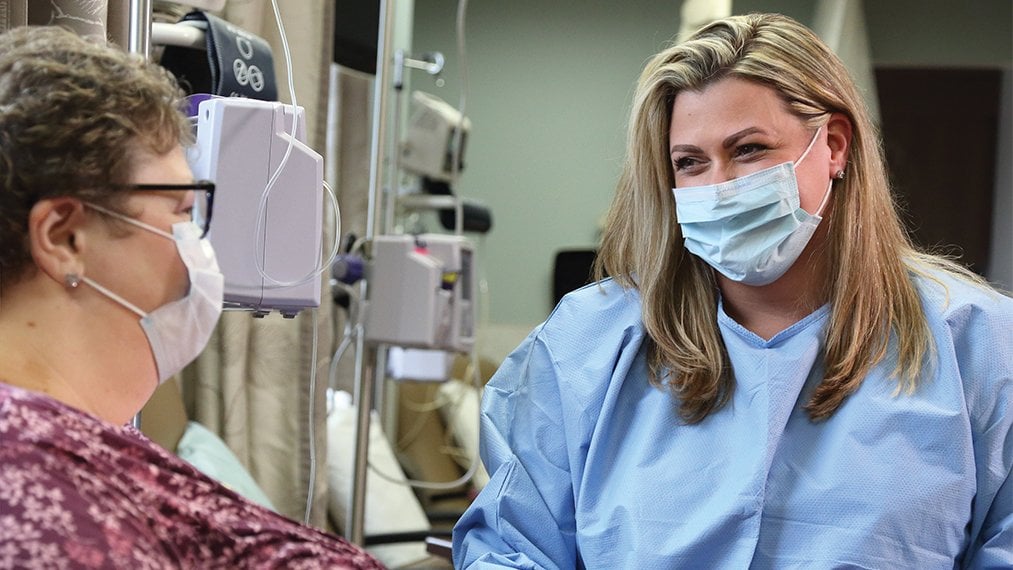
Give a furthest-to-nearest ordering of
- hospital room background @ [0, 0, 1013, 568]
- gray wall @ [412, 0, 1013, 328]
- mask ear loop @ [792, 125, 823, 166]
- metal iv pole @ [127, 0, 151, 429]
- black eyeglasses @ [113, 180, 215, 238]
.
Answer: gray wall @ [412, 0, 1013, 328], hospital room background @ [0, 0, 1013, 568], mask ear loop @ [792, 125, 823, 166], metal iv pole @ [127, 0, 151, 429], black eyeglasses @ [113, 180, 215, 238]

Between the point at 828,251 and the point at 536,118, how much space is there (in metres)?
3.97

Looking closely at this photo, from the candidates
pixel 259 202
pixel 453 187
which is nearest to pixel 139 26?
pixel 259 202

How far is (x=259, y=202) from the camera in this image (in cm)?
139

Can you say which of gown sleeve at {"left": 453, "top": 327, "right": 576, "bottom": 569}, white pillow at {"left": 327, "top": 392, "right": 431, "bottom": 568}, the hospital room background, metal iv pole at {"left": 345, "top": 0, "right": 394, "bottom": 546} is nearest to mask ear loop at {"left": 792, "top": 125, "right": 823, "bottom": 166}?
gown sleeve at {"left": 453, "top": 327, "right": 576, "bottom": 569}

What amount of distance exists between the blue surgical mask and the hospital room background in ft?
2.51

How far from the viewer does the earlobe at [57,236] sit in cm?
102

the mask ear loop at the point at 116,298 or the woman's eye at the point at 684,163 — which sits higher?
the woman's eye at the point at 684,163

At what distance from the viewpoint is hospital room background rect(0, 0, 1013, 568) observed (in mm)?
2561

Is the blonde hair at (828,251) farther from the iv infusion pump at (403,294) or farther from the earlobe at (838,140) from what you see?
the iv infusion pump at (403,294)

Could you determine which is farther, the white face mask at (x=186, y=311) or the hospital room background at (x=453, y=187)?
the hospital room background at (x=453, y=187)

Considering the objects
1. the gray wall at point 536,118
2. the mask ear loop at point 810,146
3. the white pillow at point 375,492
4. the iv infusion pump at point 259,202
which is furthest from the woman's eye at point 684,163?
the gray wall at point 536,118

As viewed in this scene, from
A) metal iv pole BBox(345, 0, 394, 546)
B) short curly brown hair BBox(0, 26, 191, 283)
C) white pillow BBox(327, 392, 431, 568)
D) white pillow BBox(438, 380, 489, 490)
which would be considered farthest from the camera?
white pillow BBox(438, 380, 489, 490)

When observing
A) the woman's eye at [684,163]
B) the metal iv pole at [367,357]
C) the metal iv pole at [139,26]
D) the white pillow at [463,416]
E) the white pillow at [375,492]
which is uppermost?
the metal iv pole at [139,26]

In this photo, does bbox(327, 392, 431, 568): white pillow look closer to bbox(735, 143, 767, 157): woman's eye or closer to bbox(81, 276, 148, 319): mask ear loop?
bbox(735, 143, 767, 157): woman's eye
